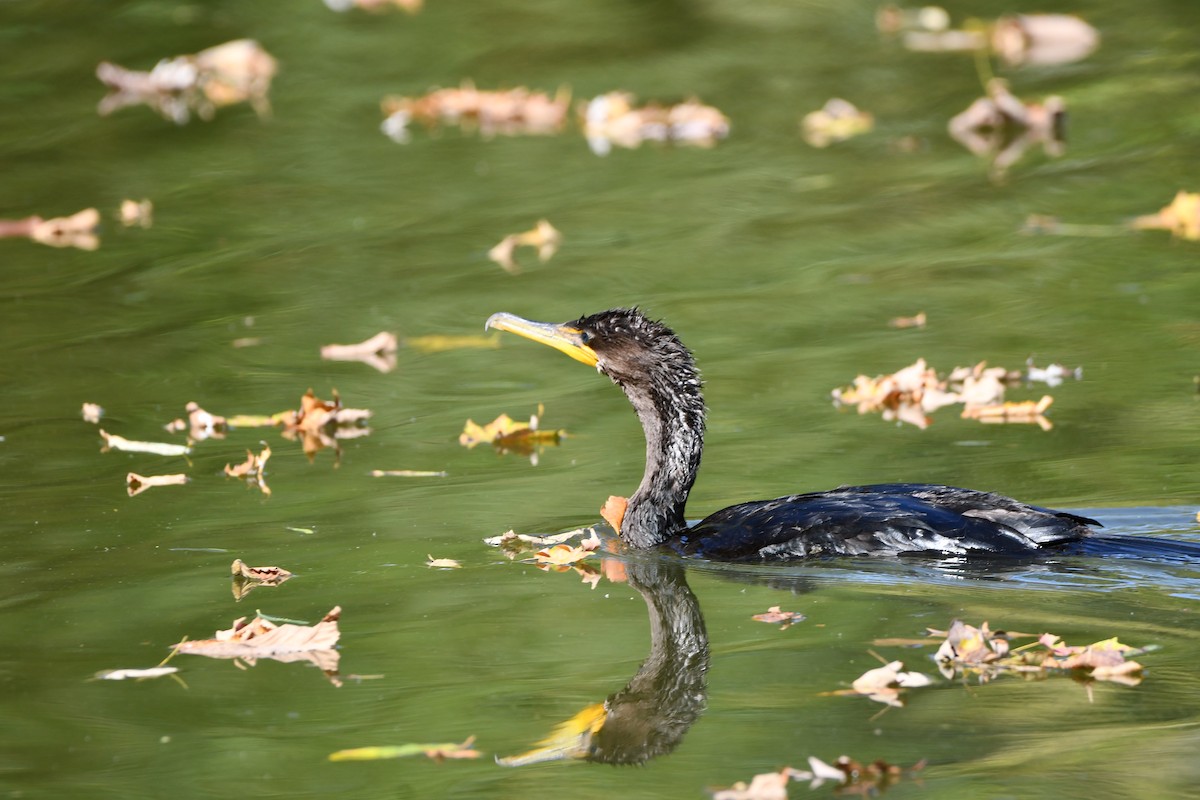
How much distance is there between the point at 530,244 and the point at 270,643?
8.80 metres

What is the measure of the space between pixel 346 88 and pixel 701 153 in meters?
5.25

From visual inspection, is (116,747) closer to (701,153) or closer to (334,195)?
(334,195)

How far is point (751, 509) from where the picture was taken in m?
8.41

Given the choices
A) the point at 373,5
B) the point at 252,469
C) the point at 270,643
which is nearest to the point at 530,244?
the point at 252,469

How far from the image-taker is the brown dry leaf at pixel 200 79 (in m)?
22.0

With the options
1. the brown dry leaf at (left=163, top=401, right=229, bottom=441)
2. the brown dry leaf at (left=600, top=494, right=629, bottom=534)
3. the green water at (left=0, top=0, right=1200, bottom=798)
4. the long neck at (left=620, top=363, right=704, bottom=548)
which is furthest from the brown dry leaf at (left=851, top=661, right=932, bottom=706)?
the brown dry leaf at (left=163, top=401, right=229, bottom=441)

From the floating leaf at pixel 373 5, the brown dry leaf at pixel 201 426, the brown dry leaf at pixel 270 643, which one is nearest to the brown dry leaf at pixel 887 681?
the brown dry leaf at pixel 270 643

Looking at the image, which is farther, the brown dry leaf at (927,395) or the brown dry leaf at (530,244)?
the brown dry leaf at (530,244)

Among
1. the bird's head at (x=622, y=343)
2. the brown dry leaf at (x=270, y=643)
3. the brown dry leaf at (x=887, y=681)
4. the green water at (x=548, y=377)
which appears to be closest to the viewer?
the green water at (x=548, y=377)

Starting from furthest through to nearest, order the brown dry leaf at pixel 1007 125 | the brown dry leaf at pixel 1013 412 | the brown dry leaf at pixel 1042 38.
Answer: the brown dry leaf at pixel 1042 38 < the brown dry leaf at pixel 1007 125 < the brown dry leaf at pixel 1013 412

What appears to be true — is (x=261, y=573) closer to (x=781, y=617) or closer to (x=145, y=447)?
(x=781, y=617)

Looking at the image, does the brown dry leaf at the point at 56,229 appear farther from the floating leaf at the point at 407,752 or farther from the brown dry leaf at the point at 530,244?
the floating leaf at the point at 407,752

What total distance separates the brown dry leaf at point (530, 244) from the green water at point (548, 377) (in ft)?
0.57

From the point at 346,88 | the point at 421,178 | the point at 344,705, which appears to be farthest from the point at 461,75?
the point at 344,705
